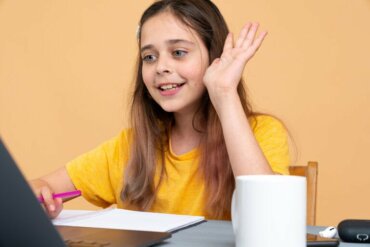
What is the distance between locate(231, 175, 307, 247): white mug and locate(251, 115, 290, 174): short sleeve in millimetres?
A: 552

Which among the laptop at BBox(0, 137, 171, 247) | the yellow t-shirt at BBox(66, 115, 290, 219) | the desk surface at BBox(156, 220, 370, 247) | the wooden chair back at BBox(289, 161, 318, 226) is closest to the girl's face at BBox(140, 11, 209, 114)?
the yellow t-shirt at BBox(66, 115, 290, 219)

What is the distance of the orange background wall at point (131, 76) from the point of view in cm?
183

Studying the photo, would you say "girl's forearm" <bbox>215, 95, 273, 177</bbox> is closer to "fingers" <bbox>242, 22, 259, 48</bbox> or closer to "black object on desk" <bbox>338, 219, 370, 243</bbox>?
"fingers" <bbox>242, 22, 259, 48</bbox>

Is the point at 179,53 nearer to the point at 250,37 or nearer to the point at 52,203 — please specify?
the point at 250,37

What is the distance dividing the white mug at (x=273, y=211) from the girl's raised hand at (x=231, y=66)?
0.49 m

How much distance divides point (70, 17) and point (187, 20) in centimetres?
98

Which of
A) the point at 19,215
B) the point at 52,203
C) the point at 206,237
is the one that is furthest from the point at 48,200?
the point at 19,215

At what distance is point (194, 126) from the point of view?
1318mm

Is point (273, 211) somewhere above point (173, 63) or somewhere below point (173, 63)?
below

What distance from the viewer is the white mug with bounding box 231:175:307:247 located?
1.89 feet

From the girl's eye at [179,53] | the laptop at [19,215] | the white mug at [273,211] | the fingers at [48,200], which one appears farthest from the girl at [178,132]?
the laptop at [19,215]

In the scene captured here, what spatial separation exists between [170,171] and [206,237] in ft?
1.72

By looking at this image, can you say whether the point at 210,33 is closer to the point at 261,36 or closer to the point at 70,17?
the point at 261,36

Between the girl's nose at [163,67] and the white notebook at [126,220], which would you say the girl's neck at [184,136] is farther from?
the white notebook at [126,220]
